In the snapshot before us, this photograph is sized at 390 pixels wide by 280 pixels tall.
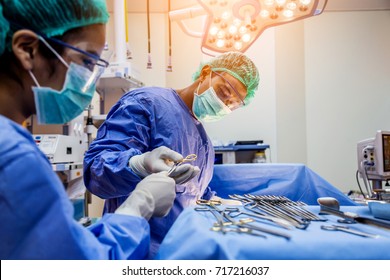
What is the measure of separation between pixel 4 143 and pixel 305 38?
3.25 metres

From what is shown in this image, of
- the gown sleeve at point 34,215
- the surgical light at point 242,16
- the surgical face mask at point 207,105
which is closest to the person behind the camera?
the gown sleeve at point 34,215

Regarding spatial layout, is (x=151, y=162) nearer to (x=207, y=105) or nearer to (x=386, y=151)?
(x=207, y=105)

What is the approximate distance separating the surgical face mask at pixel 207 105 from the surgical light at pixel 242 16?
62cm

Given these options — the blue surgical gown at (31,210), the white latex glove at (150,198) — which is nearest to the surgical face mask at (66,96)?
the blue surgical gown at (31,210)

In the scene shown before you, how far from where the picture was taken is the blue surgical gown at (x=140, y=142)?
3.38 feet

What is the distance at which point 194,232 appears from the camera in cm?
57

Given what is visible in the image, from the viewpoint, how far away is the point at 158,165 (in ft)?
3.23

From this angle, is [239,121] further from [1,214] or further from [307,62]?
[1,214]

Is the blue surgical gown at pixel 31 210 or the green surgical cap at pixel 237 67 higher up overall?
the green surgical cap at pixel 237 67

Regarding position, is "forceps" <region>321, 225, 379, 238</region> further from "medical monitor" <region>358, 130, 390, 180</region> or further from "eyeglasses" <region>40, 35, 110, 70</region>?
"medical monitor" <region>358, 130, 390, 180</region>

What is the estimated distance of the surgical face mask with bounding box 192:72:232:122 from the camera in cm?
140

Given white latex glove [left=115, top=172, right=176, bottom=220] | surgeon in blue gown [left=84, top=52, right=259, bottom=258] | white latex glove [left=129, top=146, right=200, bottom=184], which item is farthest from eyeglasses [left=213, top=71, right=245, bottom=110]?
white latex glove [left=115, top=172, right=176, bottom=220]

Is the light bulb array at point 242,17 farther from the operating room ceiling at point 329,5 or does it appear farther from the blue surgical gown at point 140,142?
the operating room ceiling at point 329,5
